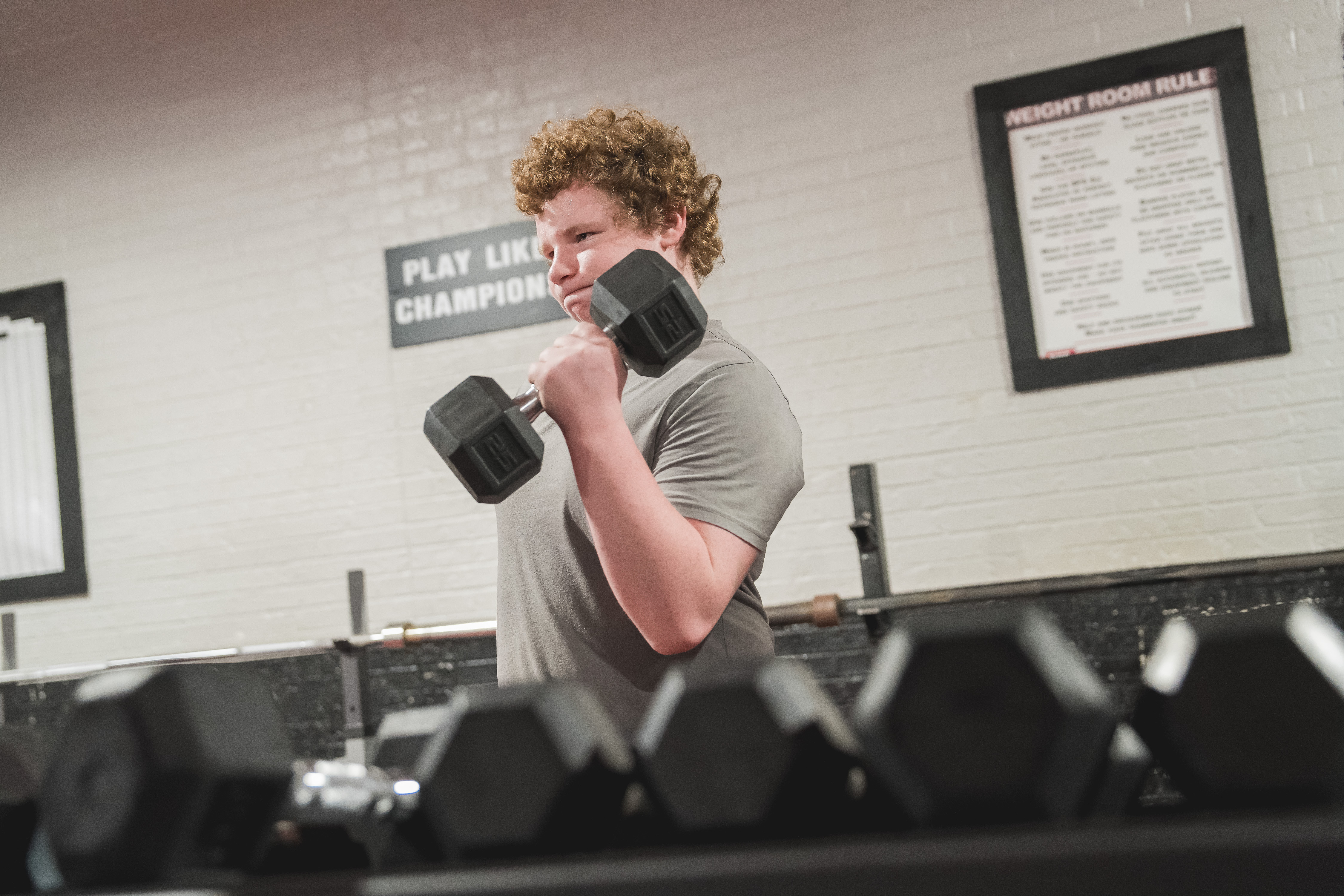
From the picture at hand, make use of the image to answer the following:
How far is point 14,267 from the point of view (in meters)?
3.98

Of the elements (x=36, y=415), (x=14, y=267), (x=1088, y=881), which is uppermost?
(x=14, y=267)

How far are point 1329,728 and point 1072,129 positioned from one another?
299 cm

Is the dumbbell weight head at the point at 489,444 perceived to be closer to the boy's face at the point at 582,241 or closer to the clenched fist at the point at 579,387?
the clenched fist at the point at 579,387

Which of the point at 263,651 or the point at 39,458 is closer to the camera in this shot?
the point at 263,651

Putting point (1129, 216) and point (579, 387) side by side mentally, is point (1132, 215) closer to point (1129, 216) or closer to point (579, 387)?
point (1129, 216)

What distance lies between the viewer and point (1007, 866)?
237 millimetres

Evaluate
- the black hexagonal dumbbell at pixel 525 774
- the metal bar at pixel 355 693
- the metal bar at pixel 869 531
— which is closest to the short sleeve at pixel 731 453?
the black hexagonal dumbbell at pixel 525 774

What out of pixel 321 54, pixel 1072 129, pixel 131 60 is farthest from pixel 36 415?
pixel 1072 129

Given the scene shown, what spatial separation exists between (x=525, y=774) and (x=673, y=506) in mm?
662

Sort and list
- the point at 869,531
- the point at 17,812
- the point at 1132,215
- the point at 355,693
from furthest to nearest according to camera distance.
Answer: the point at 1132,215
the point at 355,693
the point at 869,531
the point at 17,812

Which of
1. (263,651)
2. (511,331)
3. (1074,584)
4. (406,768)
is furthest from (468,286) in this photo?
(406,768)

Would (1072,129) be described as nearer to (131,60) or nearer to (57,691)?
(131,60)

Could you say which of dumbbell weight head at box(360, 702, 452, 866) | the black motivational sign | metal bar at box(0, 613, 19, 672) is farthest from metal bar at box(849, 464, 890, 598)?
metal bar at box(0, 613, 19, 672)

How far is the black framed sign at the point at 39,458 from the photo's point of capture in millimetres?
3811
